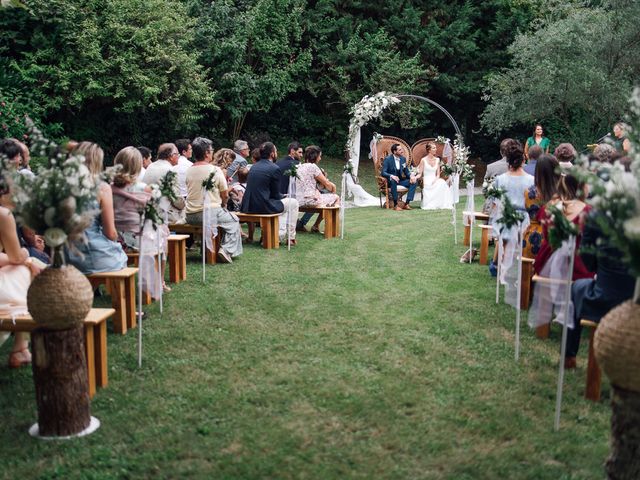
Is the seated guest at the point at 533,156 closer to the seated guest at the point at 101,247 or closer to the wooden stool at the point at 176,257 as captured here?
the wooden stool at the point at 176,257

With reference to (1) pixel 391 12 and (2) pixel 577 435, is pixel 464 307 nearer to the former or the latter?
(2) pixel 577 435

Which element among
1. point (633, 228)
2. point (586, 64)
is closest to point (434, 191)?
point (586, 64)

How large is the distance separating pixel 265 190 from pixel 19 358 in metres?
5.31

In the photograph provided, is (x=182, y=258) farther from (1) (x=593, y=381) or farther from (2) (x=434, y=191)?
(2) (x=434, y=191)

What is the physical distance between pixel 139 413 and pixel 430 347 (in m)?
2.40

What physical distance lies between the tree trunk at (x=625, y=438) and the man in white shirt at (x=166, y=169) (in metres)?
5.85

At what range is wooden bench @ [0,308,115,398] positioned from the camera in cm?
447

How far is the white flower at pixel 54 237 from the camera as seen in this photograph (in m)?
3.82

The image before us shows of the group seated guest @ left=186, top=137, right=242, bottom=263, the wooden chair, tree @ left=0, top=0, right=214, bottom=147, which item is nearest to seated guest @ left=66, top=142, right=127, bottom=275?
seated guest @ left=186, top=137, right=242, bottom=263

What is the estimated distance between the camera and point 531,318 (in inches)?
200

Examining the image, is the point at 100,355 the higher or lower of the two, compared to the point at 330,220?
lower

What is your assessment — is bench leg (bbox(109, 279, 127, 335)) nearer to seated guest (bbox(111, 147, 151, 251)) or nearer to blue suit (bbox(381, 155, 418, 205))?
seated guest (bbox(111, 147, 151, 251))

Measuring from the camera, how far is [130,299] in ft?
19.7

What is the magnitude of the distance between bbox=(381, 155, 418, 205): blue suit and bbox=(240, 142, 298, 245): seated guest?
570cm
